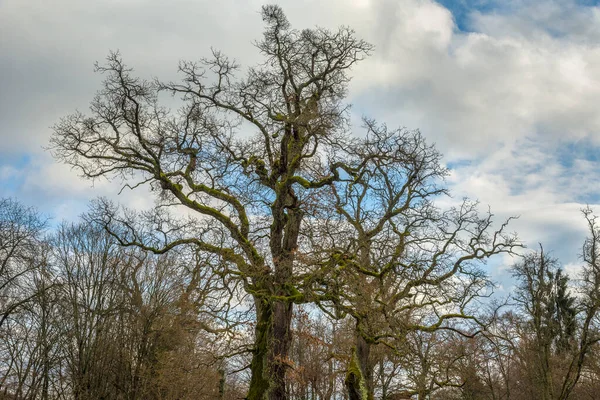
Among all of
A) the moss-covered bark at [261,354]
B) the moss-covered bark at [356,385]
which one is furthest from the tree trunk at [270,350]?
the moss-covered bark at [356,385]

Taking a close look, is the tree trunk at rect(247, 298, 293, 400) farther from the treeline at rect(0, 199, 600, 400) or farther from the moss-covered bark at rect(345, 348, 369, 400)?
the treeline at rect(0, 199, 600, 400)

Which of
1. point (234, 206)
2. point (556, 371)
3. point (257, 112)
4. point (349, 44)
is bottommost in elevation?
point (556, 371)

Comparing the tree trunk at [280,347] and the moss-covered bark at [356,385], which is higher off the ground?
the tree trunk at [280,347]

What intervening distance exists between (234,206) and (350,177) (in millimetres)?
3750

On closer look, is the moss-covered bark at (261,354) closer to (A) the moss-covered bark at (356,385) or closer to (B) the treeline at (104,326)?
(A) the moss-covered bark at (356,385)

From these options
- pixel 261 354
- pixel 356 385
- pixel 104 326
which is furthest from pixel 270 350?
pixel 104 326

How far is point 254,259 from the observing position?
45.7 ft

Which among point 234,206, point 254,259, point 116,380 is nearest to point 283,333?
point 254,259

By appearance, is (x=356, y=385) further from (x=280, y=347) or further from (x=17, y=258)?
(x=17, y=258)

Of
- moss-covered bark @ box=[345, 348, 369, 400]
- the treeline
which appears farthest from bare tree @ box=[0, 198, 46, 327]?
moss-covered bark @ box=[345, 348, 369, 400]

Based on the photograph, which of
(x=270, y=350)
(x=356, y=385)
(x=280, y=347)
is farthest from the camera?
(x=280, y=347)

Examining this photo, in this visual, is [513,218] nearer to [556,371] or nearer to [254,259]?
[254,259]

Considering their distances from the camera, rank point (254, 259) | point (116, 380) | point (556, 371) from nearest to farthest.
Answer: point (254, 259), point (116, 380), point (556, 371)

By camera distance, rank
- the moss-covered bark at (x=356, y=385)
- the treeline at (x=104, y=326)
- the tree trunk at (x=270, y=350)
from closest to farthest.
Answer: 1. the moss-covered bark at (x=356, y=385)
2. the tree trunk at (x=270, y=350)
3. the treeline at (x=104, y=326)
